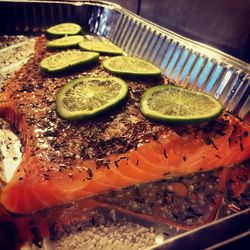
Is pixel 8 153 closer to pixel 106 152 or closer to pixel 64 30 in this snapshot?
pixel 106 152

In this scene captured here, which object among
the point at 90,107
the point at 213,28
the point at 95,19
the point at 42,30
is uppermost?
the point at 213,28

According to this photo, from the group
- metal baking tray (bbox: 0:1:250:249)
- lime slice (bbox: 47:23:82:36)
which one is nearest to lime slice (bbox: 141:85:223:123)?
metal baking tray (bbox: 0:1:250:249)

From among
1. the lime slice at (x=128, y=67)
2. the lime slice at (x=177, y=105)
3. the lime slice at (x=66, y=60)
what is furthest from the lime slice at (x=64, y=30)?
the lime slice at (x=177, y=105)

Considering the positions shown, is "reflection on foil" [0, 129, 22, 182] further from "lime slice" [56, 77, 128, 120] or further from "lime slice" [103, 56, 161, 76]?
"lime slice" [103, 56, 161, 76]

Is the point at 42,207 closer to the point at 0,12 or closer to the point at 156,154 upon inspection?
the point at 156,154

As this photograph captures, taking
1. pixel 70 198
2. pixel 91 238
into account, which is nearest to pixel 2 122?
pixel 70 198

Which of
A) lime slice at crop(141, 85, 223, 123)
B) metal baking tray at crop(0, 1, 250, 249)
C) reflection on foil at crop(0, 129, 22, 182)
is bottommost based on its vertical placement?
reflection on foil at crop(0, 129, 22, 182)
